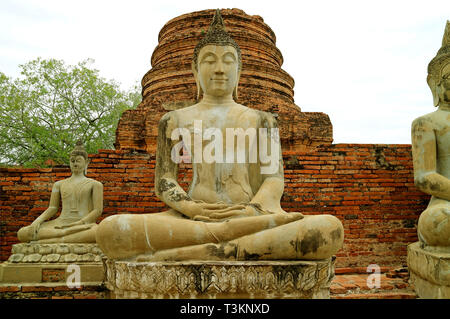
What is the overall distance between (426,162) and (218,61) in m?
2.53

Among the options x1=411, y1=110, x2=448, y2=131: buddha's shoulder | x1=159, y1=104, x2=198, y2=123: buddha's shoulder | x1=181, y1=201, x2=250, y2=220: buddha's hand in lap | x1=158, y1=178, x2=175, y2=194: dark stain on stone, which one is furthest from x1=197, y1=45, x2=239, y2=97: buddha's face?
x1=411, y1=110, x2=448, y2=131: buddha's shoulder

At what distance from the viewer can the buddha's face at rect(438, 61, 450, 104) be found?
409 cm

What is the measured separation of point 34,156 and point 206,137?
1439 centimetres

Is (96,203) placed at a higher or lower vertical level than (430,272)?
higher

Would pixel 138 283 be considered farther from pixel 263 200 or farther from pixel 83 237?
pixel 83 237

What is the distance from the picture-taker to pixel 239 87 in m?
9.02

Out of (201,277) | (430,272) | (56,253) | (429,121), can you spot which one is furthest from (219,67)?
(56,253)

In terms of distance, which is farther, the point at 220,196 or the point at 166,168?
the point at 166,168

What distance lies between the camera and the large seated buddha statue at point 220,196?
2.54m

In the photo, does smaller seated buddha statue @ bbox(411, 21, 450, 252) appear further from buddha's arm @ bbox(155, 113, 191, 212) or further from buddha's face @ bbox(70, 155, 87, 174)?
buddha's face @ bbox(70, 155, 87, 174)

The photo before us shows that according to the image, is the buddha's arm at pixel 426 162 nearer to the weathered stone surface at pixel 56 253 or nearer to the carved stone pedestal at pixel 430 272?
the carved stone pedestal at pixel 430 272

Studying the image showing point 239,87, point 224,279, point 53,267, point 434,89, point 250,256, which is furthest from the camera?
point 239,87

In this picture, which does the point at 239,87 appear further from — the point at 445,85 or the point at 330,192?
the point at 445,85

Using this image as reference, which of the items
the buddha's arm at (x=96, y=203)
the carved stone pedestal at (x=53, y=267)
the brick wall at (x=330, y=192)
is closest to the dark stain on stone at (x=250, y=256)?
the carved stone pedestal at (x=53, y=267)
